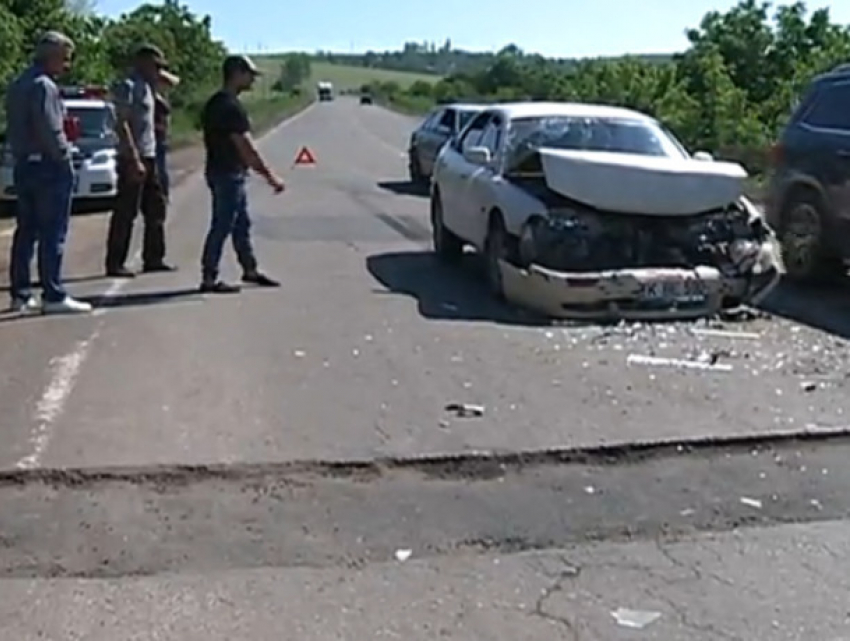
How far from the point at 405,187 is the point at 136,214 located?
1573 centimetres

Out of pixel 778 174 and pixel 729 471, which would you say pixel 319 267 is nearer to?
pixel 778 174

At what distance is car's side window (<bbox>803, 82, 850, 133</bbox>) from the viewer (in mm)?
13383

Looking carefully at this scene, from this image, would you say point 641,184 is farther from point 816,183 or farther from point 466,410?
point 466,410

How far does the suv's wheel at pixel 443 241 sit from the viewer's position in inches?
602

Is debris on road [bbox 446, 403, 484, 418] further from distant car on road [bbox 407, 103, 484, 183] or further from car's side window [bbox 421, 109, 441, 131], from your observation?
car's side window [bbox 421, 109, 441, 131]

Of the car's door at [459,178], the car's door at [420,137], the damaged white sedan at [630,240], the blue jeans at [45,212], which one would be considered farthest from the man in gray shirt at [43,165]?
the car's door at [420,137]

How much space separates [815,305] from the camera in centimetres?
1270

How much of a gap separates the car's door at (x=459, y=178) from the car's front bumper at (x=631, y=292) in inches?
89.4

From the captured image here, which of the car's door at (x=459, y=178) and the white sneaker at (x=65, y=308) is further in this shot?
the car's door at (x=459, y=178)

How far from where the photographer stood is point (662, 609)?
213 inches

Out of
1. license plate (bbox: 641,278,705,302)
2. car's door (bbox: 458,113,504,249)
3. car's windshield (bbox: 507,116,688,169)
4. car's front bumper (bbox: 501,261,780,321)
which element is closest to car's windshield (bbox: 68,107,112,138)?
car's door (bbox: 458,113,504,249)

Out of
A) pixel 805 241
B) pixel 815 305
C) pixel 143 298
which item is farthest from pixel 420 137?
pixel 815 305

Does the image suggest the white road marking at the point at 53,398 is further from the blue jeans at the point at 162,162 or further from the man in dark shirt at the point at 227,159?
the blue jeans at the point at 162,162

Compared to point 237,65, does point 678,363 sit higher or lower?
lower
